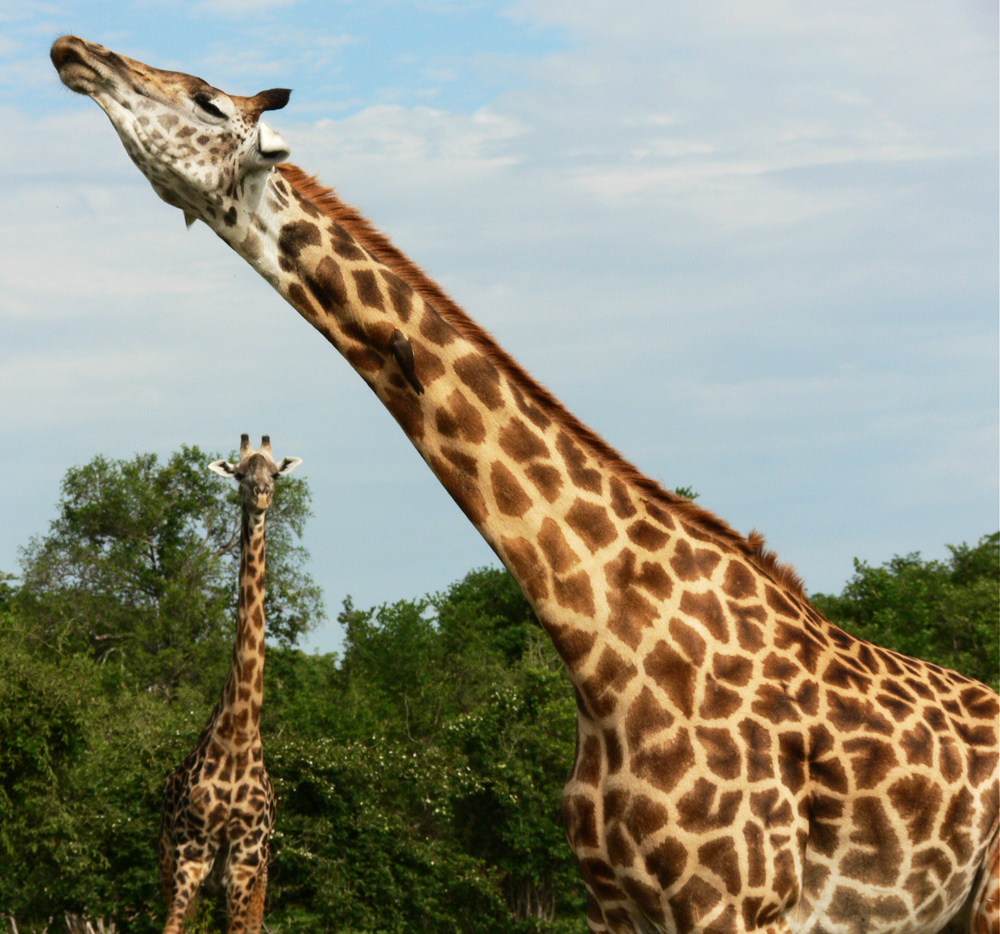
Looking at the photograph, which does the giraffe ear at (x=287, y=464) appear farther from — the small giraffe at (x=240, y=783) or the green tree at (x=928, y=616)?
the green tree at (x=928, y=616)

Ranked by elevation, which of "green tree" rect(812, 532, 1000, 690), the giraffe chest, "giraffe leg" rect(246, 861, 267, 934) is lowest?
"giraffe leg" rect(246, 861, 267, 934)

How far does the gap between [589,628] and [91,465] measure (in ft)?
121

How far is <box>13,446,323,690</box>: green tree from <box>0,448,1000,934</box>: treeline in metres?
1.69

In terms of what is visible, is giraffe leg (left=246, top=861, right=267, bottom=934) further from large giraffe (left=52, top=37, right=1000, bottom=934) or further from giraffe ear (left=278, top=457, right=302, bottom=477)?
large giraffe (left=52, top=37, right=1000, bottom=934)

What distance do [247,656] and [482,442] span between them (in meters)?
6.82

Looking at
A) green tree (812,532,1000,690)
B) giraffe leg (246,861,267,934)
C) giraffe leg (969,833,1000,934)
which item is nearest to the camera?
giraffe leg (969,833,1000,934)

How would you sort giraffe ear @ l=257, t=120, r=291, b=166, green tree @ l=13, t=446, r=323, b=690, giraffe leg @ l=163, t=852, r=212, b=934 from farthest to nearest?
1. green tree @ l=13, t=446, r=323, b=690
2. giraffe leg @ l=163, t=852, r=212, b=934
3. giraffe ear @ l=257, t=120, r=291, b=166

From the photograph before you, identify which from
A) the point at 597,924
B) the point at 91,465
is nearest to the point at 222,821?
the point at 597,924

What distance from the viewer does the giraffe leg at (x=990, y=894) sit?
14.3ft

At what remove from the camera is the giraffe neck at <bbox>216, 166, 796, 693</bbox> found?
4.21 metres

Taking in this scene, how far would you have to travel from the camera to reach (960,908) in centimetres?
446

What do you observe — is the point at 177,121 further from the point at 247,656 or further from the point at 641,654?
the point at 247,656

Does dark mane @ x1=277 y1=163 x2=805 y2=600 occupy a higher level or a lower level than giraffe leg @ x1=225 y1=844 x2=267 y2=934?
higher

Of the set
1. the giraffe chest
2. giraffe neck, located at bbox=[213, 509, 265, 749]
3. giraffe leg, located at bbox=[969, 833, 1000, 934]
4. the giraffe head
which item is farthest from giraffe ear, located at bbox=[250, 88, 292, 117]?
the giraffe chest
